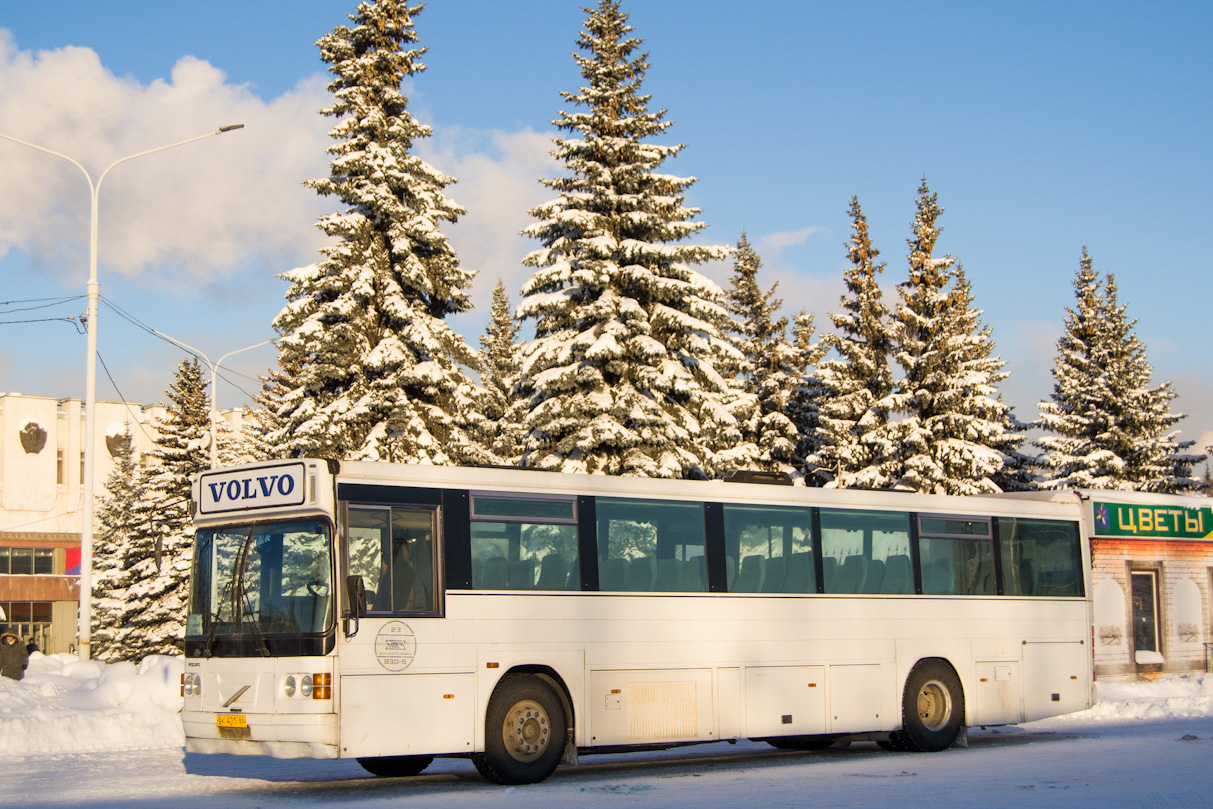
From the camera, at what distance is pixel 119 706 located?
20094mm

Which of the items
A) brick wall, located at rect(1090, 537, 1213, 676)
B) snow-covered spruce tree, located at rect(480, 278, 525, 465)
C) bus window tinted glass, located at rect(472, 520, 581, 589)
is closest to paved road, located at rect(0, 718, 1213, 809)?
bus window tinted glass, located at rect(472, 520, 581, 589)

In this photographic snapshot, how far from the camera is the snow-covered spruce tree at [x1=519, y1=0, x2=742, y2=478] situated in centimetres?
2836

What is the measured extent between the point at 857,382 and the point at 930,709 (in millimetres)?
27008

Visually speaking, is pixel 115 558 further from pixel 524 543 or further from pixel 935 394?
pixel 524 543

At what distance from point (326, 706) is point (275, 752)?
651mm

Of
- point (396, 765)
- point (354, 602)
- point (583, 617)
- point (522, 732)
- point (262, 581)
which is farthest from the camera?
point (396, 765)

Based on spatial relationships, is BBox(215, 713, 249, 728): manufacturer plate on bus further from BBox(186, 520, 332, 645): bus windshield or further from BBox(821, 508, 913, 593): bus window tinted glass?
BBox(821, 508, 913, 593): bus window tinted glass

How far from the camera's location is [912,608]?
16625 millimetres

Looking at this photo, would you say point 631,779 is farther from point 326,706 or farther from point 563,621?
point 326,706

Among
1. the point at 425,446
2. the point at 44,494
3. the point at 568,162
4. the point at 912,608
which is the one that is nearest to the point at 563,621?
the point at 912,608

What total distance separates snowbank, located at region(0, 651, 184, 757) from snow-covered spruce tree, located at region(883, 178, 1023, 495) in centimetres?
2559

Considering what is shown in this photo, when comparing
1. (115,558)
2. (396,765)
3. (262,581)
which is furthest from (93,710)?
(115,558)

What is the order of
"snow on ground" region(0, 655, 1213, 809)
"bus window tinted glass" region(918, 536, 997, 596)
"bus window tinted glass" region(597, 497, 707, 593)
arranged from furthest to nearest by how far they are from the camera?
"bus window tinted glass" region(918, 536, 997, 596), "bus window tinted glass" region(597, 497, 707, 593), "snow on ground" region(0, 655, 1213, 809)

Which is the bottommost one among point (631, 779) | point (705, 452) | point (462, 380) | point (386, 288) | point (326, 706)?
point (631, 779)
